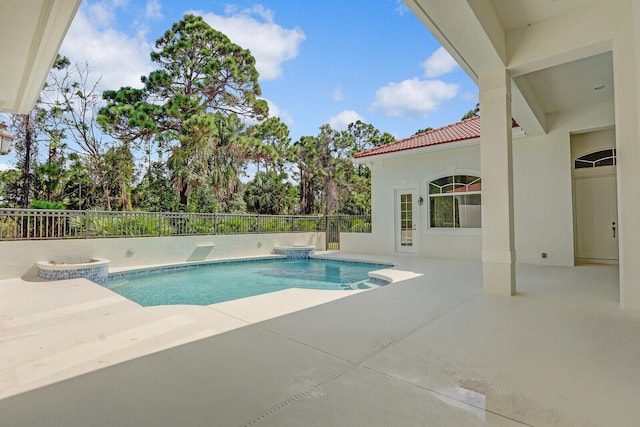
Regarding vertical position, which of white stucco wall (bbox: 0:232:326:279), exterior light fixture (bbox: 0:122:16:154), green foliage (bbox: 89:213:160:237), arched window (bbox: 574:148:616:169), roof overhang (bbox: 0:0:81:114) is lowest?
white stucco wall (bbox: 0:232:326:279)

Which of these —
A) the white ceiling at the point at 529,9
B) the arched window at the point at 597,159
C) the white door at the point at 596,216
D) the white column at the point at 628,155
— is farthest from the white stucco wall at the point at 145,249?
the white column at the point at 628,155

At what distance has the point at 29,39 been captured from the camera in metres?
3.15

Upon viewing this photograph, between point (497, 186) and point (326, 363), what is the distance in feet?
12.2

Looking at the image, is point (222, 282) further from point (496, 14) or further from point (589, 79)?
point (589, 79)

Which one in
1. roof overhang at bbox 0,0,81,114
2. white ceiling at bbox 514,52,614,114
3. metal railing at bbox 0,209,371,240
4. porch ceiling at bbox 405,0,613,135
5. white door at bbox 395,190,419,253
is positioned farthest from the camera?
white door at bbox 395,190,419,253

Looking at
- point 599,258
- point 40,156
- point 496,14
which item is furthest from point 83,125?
point 599,258

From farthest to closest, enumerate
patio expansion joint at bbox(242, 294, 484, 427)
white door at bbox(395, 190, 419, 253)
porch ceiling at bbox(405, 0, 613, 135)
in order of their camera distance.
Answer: white door at bbox(395, 190, 419, 253) → porch ceiling at bbox(405, 0, 613, 135) → patio expansion joint at bbox(242, 294, 484, 427)

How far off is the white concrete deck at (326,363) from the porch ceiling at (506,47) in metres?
3.33

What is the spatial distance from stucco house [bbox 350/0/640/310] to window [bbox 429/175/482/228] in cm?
3

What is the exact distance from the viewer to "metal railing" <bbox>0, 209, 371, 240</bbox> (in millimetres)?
6668

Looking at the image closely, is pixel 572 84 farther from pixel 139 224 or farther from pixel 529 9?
pixel 139 224

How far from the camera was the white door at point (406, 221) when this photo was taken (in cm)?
1006

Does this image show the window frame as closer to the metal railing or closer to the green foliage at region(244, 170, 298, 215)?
the metal railing

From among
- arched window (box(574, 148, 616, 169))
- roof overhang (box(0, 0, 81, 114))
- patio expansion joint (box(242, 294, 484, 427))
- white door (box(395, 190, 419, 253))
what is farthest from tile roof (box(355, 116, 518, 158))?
roof overhang (box(0, 0, 81, 114))
